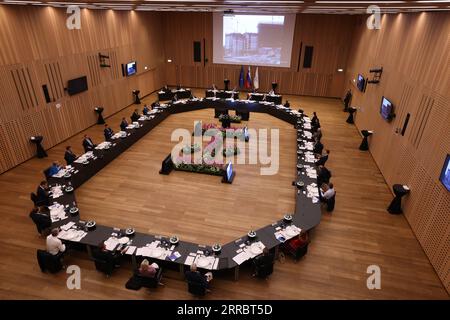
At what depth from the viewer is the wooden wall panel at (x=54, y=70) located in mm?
10836

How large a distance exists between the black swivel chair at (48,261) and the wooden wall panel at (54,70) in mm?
6147

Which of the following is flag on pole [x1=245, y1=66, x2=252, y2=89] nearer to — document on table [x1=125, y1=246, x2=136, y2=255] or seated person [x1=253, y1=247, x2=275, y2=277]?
seated person [x1=253, y1=247, x2=275, y2=277]

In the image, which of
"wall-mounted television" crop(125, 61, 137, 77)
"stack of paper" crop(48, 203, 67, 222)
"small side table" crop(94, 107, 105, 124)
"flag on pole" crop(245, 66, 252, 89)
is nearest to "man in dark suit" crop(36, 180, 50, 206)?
"stack of paper" crop(48, 203, 67, 222)

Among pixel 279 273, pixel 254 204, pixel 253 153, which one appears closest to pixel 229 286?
pixel 279 273

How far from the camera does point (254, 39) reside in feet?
68.7

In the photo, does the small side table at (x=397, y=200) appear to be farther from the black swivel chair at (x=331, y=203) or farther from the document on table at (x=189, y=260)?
the document on table at (x=189, y=260)

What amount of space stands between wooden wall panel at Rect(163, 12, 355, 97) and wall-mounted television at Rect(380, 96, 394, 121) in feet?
32.8

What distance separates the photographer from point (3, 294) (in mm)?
6324

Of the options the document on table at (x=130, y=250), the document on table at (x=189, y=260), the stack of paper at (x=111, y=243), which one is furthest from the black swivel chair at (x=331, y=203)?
the stack of paper at (x=111, y=243)

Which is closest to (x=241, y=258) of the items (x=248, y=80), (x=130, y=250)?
(x=130, y=250)

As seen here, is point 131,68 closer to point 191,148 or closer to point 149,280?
point 191,148

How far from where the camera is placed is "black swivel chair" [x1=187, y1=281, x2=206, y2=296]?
623 cm

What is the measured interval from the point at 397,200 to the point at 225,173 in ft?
18.3
